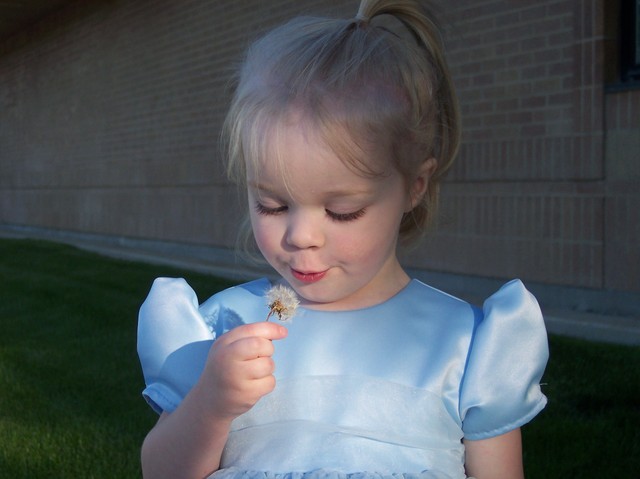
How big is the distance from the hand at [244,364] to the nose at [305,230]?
20cm

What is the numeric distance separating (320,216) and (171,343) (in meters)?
0.47

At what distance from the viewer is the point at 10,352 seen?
19.1ft

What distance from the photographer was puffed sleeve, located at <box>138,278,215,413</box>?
192cm

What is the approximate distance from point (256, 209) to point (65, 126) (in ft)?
45.8

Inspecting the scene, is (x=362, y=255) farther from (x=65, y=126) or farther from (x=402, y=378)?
(x=65, y=126)

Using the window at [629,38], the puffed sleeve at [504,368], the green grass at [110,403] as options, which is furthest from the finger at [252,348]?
the window at [629,38]

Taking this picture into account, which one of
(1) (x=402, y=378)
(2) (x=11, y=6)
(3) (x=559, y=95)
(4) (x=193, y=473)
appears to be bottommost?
(4) (x=193, y=473)

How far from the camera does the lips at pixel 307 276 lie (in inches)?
69.4

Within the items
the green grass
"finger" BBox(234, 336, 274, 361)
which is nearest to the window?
the green grass

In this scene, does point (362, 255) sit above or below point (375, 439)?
above

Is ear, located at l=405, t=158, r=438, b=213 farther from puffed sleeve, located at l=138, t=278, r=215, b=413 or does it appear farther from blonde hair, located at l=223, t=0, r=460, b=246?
puffed sleeve, located at l=138, t=278, r=215, b=413

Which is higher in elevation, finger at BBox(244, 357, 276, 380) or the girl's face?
the girl's face

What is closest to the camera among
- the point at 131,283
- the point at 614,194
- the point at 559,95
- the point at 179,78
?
the point at 614,194

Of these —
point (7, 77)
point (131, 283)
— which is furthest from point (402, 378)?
point (7, 77)
